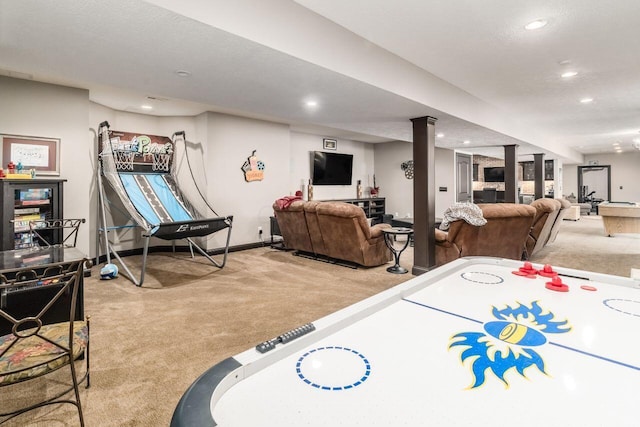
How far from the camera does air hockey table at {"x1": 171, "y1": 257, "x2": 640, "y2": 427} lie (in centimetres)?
79

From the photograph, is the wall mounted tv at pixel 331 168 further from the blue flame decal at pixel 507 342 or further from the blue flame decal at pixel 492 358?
the blue flame decal at pixel 492 358

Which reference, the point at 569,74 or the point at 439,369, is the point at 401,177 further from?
the point at 439,369

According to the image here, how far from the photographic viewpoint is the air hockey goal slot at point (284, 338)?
1.02 meters

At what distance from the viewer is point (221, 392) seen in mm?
851

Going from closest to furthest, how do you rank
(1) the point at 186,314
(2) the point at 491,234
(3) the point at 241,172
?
(1) the point at 186,314 → (2) the point at 491,234 → (3) the point at 241,172

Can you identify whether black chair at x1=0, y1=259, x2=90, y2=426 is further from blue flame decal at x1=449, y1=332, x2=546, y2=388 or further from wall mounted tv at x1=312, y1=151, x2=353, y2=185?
wall mounted tv at x1=312, y1=151, x2=353, y2=185

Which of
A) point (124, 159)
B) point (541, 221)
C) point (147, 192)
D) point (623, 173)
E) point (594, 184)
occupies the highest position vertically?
point (623, 173)

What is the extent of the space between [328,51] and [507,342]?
253cm

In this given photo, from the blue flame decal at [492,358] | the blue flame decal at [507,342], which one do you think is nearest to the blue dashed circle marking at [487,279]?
the blue flame decal at [507,342]

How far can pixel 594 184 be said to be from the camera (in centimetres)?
1409

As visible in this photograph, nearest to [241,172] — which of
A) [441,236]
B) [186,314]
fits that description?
[186,314]

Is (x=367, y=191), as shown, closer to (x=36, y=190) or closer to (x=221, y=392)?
(x=36, y=190)

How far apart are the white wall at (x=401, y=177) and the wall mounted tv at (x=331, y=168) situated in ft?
4.34

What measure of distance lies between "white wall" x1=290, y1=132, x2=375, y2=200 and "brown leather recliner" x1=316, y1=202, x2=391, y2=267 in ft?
8.06
